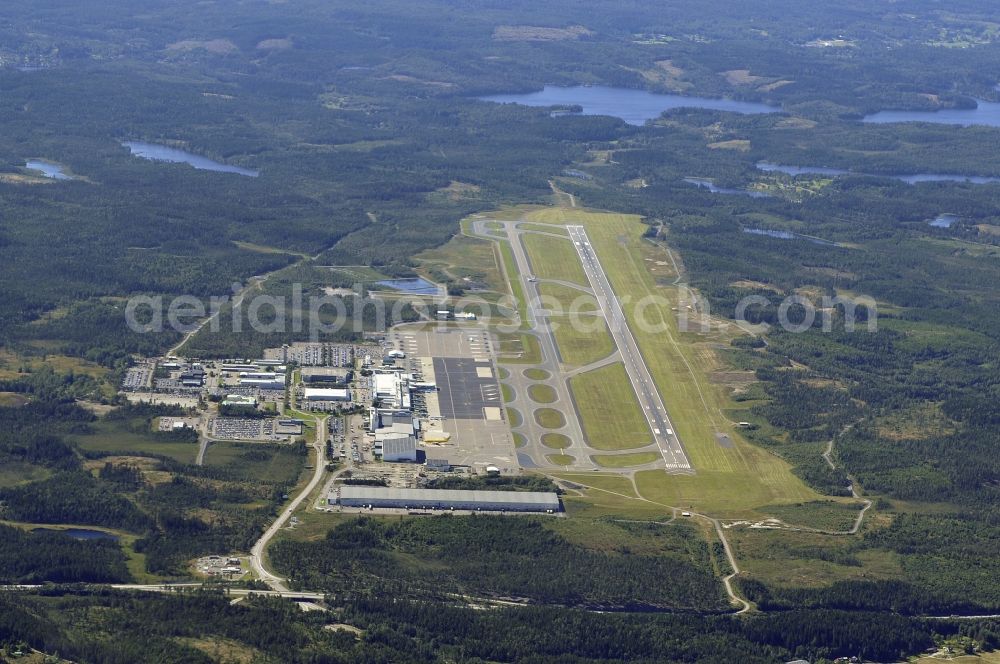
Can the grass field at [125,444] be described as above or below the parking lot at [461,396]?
below

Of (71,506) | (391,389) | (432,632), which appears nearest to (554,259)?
(391,389)

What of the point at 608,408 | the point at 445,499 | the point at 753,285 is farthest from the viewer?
the point at 753,285

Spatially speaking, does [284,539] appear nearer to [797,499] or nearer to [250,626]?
[250,626]

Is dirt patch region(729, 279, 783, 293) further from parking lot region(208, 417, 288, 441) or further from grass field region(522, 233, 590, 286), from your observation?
parking lot region(208, 417, 288, 441)

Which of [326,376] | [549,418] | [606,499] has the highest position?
[326,376]

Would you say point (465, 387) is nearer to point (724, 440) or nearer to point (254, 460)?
point (724, 440)

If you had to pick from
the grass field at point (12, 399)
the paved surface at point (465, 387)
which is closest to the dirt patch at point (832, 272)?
the paved surface at point (465, 387)

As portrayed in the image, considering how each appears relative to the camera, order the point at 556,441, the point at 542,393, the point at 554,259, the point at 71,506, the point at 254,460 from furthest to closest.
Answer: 1. the point at 554,259
2. the point at 542,393
3. the point at 556,441
4. the point at 254,460
5. the point at 71,506

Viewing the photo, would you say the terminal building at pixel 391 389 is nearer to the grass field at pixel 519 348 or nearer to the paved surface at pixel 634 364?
the grass field at pixel 519 348
